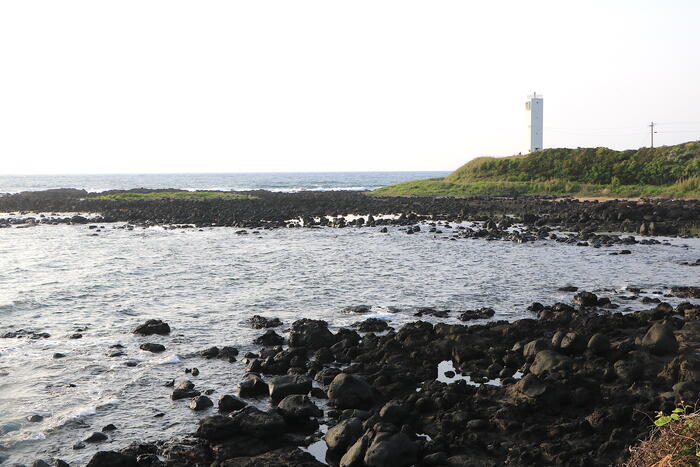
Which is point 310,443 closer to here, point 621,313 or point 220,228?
point 621,313

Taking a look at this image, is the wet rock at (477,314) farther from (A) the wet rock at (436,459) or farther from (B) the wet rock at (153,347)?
(A) the wet rock at (436,459)

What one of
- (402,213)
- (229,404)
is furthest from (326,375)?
(402,213)

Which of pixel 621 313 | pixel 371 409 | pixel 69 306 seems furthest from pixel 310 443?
pixel 69 306

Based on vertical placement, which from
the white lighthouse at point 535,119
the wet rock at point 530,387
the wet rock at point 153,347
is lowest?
the wet rock at point 153,347

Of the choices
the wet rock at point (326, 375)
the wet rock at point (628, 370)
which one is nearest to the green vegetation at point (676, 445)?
the wet rock at point (628, 370)

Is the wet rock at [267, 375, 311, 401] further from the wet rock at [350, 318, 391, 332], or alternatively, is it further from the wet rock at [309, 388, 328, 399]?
the wet rock at [350, 318, 391, 332]

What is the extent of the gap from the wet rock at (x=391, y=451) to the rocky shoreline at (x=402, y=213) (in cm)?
3375

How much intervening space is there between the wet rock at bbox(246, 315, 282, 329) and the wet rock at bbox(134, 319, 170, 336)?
2348 millimetres

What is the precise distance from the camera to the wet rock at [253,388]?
1212 cm

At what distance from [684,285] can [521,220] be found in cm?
2836

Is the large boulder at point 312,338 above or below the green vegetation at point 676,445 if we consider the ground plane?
below

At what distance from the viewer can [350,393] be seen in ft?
37.6

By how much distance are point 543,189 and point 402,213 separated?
26997 mm

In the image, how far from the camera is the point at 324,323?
17.1 meters
